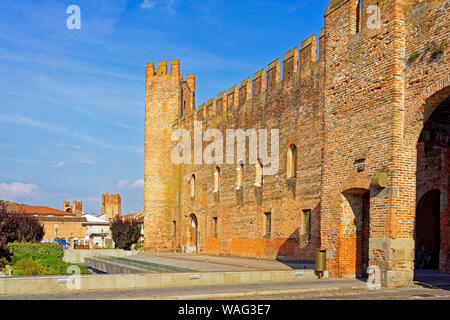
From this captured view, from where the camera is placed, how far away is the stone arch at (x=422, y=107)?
35.4ft

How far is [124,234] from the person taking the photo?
39.8 m

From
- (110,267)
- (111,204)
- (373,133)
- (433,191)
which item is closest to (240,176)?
(110,267)

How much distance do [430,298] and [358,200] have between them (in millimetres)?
3969

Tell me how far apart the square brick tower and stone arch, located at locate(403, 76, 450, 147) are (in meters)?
27.2

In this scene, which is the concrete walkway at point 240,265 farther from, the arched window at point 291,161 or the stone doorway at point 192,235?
the stone doorway at point 192,235

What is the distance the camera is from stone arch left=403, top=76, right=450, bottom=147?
10.8 metres

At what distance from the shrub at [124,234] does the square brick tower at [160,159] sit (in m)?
2.49

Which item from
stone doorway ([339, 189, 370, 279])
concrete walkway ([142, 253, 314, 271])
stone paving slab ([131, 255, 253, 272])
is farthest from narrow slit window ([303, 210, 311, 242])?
stone doorway ([339, 189, 370, 279])

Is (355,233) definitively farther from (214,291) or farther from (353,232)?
(214,291)

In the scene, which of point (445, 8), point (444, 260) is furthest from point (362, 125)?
point (444, 260)

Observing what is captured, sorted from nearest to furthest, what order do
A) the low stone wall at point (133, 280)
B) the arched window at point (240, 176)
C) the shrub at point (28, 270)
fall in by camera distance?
the low stone wall at point (133, 280) → the shrub at point (28, 270) → the arched window at point (240, 176)

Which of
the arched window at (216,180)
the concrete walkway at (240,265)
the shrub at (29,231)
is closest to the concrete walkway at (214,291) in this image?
the concrete walkway at (240,265)

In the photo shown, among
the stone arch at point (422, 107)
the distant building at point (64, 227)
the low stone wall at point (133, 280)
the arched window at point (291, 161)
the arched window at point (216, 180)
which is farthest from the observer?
the distant building at point (64, 227)

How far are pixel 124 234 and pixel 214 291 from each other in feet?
99.7
